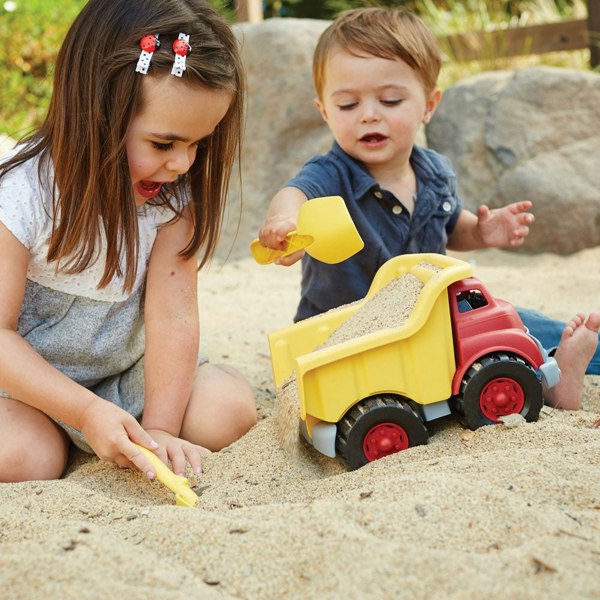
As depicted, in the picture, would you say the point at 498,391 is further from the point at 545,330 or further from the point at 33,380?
the point at 33,380

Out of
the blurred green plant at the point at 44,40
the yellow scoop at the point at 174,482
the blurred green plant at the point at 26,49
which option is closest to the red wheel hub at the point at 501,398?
the yellow scoop at the point at 174,482

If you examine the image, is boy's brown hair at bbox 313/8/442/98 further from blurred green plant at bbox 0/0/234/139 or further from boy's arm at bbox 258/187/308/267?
blurred green plant at bbox 0/0/234/139

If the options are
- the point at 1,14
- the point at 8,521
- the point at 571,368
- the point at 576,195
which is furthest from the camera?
the point at 1,14

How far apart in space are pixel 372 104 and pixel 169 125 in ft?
2.58

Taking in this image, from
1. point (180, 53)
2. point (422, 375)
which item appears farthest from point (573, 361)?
point (180, 53)

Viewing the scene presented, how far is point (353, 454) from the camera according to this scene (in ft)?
5.10

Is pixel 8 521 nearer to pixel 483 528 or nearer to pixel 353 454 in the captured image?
pixel 353 454

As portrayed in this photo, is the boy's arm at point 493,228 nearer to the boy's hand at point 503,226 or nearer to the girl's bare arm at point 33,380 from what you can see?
the boy's hand at point 503,226

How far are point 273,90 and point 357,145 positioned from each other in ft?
7.42

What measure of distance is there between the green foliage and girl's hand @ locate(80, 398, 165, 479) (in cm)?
469

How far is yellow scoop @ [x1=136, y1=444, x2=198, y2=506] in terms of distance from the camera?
1.49 m

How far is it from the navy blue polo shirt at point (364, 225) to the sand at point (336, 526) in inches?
27.4

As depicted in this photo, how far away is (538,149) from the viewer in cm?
434

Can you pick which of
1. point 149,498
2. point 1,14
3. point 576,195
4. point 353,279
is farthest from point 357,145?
point 1,14
